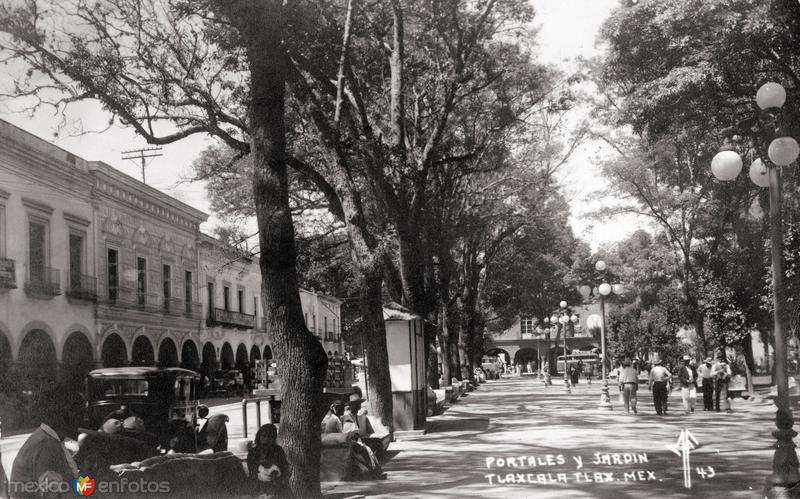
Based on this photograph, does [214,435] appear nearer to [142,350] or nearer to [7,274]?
[142,350]

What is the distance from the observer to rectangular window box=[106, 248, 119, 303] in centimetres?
757

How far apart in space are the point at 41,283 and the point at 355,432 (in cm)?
512

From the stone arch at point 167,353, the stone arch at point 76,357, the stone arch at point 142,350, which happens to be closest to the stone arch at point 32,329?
the stone arch at point 76,357

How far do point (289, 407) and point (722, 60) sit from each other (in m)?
9.24

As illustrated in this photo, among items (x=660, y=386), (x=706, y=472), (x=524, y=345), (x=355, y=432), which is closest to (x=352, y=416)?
(x=355, y=432)

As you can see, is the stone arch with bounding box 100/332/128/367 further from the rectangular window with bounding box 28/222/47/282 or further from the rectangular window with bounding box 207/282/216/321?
the rectangular window with bounding box 207/282/216/321

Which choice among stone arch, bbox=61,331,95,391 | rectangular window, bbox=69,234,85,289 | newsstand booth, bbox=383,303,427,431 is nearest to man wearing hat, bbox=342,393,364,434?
newsstand booth, bbox=383,303,427,431

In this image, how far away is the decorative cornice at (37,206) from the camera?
6262 millimetres

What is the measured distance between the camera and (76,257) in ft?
23.4

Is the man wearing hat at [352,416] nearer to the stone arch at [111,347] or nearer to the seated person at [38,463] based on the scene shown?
the stone arch at [111,347]

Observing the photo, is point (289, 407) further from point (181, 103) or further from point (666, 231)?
point (666, 231)

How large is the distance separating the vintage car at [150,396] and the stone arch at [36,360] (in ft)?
13.1

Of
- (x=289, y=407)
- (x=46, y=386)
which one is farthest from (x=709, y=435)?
(x=46, y=386)

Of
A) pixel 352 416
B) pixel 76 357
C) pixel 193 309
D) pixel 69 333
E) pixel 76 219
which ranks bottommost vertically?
pixel 352 416
